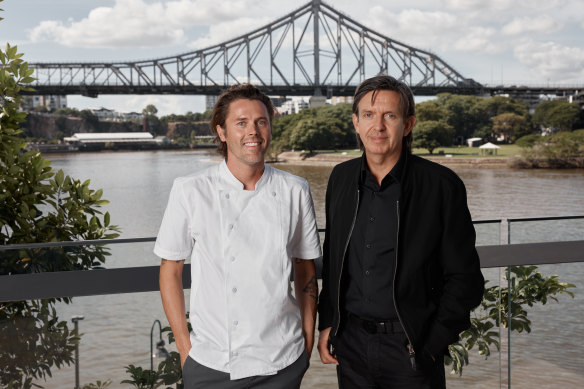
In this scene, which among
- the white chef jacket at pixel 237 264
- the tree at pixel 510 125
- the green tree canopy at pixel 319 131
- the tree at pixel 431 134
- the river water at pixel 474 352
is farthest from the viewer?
the tree at pixel 510 125

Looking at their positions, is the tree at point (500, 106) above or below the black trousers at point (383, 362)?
above

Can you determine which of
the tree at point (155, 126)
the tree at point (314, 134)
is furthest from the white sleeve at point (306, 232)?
the tree at point (155, 126)

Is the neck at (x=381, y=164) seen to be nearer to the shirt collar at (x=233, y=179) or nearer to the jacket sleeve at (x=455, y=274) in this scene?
the jacket sleeve at (x=455, y=274)

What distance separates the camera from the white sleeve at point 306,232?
145 cm

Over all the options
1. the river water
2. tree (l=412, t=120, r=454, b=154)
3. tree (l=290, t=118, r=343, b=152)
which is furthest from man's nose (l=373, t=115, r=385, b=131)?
tree (l=290, t=118, r=343, b=152)

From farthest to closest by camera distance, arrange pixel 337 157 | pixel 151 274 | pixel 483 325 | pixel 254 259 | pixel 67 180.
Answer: pixel 337 157 → pixel 67 180 → pixel 483 325 → pixel 151 274 → pixel 254 259

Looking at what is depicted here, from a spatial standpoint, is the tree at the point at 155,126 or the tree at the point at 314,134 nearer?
the tree at the point at 314,134

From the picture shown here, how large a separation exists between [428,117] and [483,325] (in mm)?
45239

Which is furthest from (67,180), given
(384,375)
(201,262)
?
(384,375)

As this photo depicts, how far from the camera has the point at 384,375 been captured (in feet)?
4.83

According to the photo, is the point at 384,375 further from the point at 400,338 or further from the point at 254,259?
the point at 254,259

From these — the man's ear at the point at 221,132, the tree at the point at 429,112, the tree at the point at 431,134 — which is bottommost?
the tree at the point at 431,134

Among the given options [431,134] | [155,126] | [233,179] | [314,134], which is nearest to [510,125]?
[431,134]

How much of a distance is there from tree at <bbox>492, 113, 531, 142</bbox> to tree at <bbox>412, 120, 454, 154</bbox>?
6.94 meters
